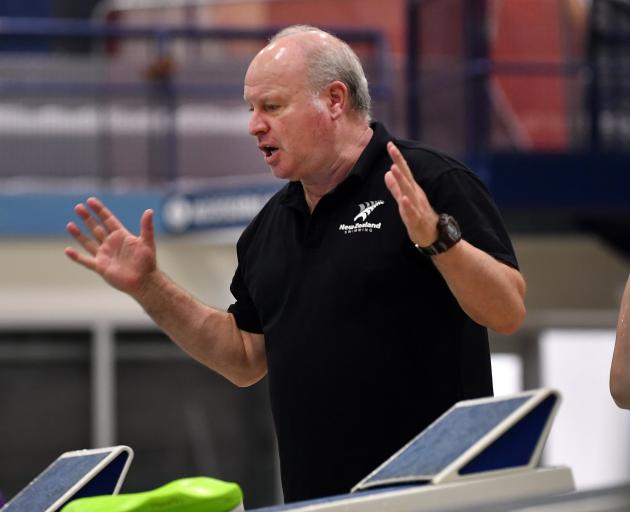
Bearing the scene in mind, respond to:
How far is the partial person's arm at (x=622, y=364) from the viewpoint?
286 cm

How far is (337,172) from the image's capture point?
344cm

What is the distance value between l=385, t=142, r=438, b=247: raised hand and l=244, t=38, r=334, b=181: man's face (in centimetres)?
42

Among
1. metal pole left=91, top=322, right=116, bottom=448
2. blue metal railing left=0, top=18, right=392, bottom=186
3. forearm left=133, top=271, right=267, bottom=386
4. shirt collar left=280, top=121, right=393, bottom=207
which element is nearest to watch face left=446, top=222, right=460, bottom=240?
shirt collar left=280, top=121, right=393, bottom=207

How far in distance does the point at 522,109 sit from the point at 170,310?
21.9ft

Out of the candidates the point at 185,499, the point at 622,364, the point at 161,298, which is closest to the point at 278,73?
the point at 161,298

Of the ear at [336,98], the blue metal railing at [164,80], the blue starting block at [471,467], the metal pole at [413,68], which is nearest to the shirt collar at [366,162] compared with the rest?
the ear at [336,98]

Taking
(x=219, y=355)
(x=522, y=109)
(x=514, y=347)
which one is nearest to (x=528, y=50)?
(x=522, y=109)

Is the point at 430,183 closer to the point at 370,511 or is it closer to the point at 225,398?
the point at 370,511

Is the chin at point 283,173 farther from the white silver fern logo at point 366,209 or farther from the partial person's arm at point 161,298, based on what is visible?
the partial person's arm at point 161,298

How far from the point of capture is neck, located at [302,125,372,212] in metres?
3.43

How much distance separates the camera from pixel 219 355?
364cm

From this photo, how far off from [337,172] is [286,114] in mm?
189

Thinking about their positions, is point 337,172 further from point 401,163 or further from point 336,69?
point 401,163

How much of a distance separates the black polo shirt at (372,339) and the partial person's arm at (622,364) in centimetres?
33
